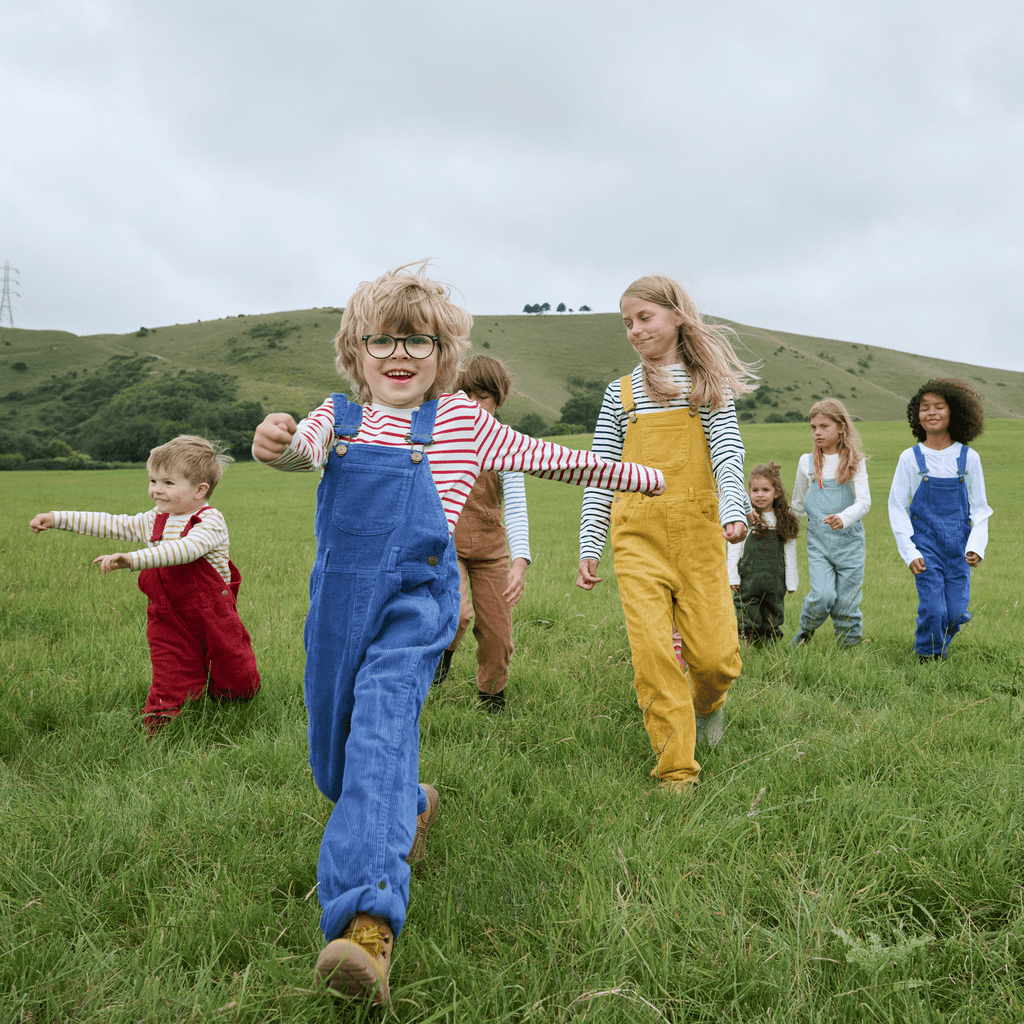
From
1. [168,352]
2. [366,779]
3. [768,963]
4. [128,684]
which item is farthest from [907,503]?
[168,352]

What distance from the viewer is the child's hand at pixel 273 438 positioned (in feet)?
6.45

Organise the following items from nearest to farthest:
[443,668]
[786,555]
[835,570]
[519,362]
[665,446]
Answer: [665,446] < [443,668] < [835,570] < [786,555] < [519,362]

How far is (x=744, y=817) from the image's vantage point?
2.83 m

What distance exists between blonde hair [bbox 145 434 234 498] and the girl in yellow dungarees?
7.08ft

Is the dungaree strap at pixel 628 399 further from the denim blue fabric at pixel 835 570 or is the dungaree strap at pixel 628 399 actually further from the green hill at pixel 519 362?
the green hill at pixel 519 362

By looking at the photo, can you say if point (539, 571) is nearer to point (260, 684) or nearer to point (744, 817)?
point (260, 684)

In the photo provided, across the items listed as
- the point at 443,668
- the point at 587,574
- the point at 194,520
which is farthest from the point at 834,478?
the point at 194,520

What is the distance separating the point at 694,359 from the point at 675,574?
118 cm

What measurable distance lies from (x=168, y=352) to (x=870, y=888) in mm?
147216

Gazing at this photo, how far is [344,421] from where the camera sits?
2363 millimetres

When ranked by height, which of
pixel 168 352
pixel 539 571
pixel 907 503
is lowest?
pixel 539 571

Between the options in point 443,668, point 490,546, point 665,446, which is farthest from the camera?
point 443,668

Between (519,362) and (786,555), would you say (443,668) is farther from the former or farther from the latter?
(519,362)

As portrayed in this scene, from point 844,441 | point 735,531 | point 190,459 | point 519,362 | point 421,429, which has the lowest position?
point 735,531
